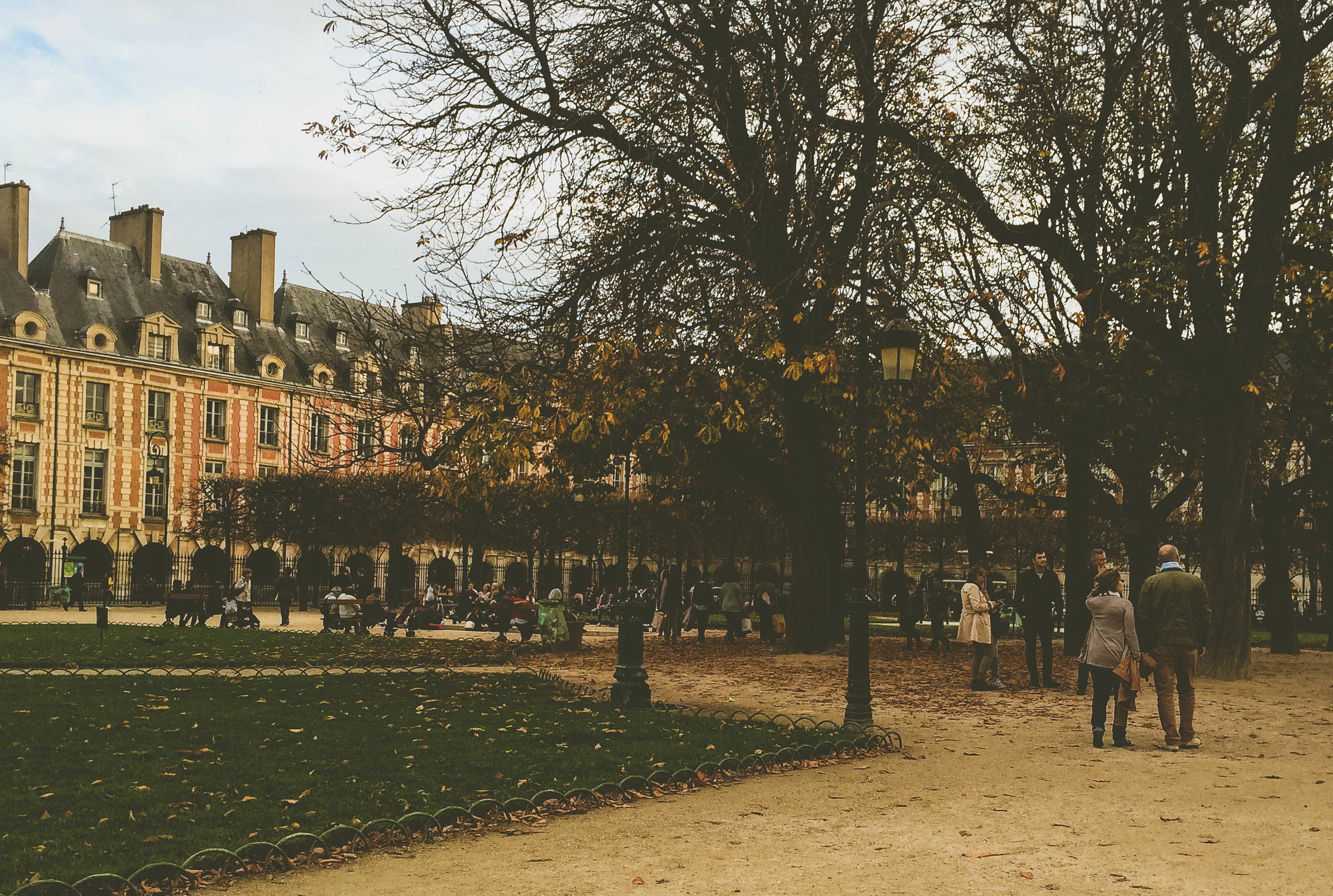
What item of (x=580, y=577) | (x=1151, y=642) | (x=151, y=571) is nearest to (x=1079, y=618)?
(x=1151, y=642)

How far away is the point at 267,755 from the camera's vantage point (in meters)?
8.70

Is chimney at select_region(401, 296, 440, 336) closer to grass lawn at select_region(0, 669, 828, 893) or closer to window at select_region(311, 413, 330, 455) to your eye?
grass lawn at select_region(0, 669, 828, 893)

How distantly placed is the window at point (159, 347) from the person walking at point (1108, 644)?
50594 millimetres

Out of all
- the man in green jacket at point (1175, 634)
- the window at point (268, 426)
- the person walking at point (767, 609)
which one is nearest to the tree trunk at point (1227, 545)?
the man in green jacket at point (1175, 634)

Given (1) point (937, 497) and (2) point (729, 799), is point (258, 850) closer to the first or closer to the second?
(2) point (729, 799)

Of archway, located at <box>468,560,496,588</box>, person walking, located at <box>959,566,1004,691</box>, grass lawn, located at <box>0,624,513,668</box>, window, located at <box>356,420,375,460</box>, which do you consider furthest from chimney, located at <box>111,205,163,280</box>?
person walking, located at <box>959,566,1004,691</box>

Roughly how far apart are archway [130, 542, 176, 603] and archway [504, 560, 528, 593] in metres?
14.9

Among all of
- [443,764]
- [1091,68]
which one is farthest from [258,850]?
[1091,68]

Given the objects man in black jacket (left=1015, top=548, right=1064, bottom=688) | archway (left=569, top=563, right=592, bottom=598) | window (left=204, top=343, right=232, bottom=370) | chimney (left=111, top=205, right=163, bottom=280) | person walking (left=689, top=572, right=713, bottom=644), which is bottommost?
archway (left=569, top=563, right=592, bottom=598)

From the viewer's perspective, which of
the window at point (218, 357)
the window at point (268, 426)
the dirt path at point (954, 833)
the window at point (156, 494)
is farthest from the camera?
the window at point (268, 426)

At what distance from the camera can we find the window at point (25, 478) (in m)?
48.8

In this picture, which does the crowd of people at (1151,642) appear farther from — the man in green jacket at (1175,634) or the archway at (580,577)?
the archway at (580,577)

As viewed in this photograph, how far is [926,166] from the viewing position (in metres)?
15.2

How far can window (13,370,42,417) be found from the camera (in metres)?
49.0
